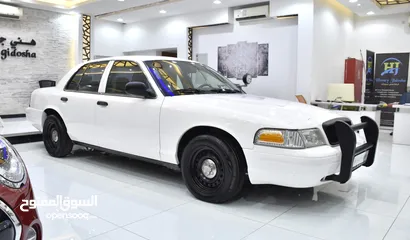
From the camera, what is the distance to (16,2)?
27.9 ft

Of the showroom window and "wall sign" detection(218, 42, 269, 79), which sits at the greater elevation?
"wall sign" detection(218, 42, 269, 79)

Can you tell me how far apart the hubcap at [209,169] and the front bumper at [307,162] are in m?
0.34

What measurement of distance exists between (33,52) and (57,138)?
20.0 feet

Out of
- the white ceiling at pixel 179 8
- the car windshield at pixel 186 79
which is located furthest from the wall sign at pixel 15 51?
the car windshield at pixel 186 79

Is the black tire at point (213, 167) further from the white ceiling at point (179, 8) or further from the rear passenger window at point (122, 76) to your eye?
the white ceiling at point (179, 8)

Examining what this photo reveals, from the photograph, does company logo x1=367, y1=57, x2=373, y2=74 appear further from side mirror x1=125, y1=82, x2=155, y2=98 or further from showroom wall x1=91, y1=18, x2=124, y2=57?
showroom wall x1=91, y1=18, x2=124, y2=57

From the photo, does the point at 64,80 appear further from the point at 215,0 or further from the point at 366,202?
the point at 215,0

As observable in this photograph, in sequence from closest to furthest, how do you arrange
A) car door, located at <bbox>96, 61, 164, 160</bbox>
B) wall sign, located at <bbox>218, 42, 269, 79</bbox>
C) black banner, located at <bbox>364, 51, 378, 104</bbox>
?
car door, located at <bbox>96, 61, 164, 160</bbox> < wall sign, located at <bbox>218, 42, 269, 79</bbox> < black banner, located at <bbox>364, 51, 378, 104</bbox>

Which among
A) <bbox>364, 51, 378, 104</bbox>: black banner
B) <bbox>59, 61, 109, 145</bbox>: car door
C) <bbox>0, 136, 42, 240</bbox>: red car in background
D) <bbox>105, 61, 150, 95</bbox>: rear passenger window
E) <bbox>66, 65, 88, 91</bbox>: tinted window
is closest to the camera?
<bbox>0, 136, 42, 240</bbox>: red car in background

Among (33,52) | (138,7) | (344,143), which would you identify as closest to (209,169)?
(344,143)

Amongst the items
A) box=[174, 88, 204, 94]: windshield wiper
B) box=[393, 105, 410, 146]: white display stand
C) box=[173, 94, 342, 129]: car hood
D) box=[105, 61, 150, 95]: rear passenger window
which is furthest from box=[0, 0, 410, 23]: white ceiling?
box=[173, 94, 342, 129]: car hood

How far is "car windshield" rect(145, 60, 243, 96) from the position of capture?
3.31 meters

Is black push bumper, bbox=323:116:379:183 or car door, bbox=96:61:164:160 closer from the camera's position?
black push bumper, bbox=323:116:379:183

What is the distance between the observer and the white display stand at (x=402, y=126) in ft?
21.2
